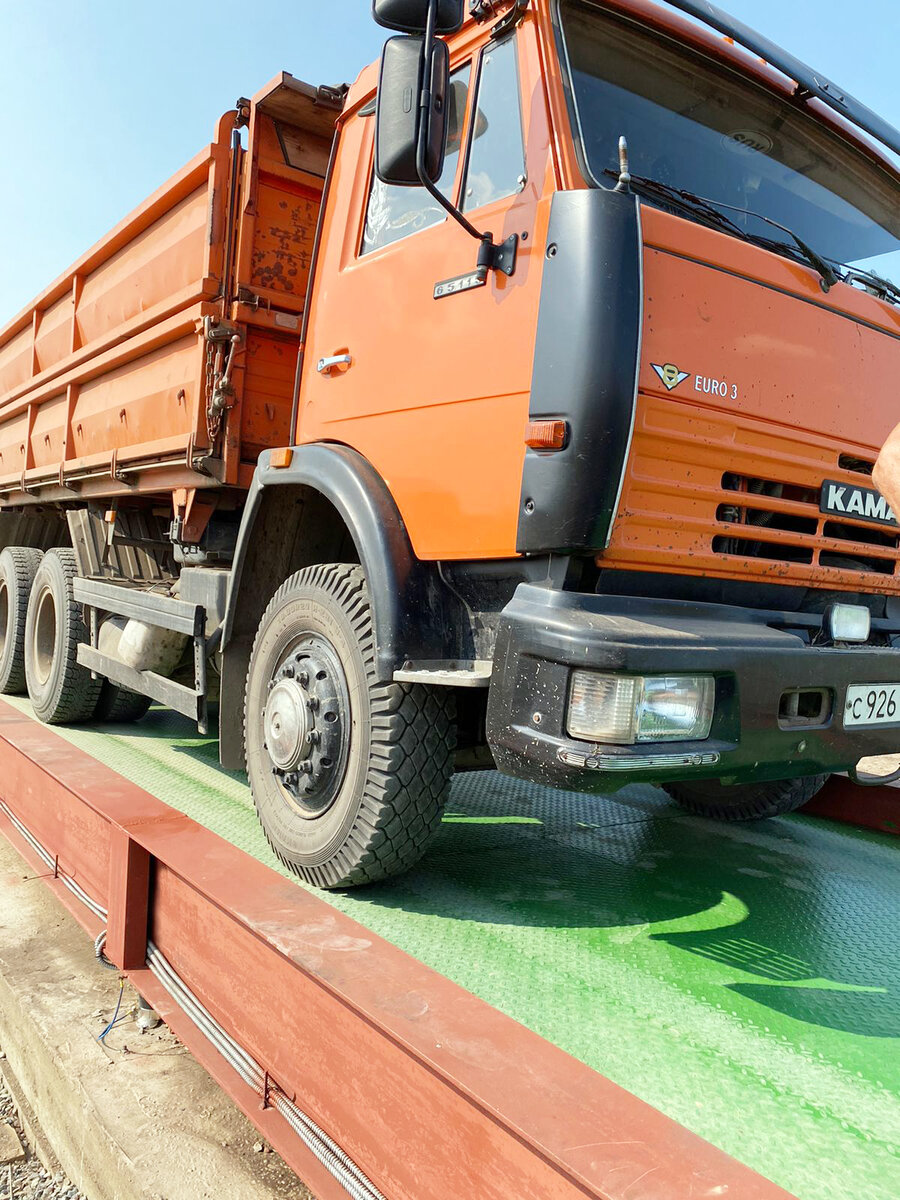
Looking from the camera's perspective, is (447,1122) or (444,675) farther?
(444,675)

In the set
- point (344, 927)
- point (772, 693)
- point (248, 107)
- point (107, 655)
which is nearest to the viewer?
point (344, 927)

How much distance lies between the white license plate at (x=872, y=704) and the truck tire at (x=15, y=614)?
197 inches

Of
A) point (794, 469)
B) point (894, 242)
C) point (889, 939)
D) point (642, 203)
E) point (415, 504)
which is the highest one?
point (894, 242)

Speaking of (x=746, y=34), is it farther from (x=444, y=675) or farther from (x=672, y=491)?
(x=444, y=675)

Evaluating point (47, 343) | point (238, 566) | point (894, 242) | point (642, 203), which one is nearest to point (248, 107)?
point (238, 566)

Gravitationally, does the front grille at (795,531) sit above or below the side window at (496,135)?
below

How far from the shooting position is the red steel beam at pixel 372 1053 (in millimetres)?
1266

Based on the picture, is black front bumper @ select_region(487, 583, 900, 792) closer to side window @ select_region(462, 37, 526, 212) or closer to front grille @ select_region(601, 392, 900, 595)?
front grille @ select_region(601, 392, 900, 595)

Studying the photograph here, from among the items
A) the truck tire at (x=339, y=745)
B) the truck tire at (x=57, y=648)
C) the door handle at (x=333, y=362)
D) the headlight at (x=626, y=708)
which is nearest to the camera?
the headlight at (x=626, y=708)

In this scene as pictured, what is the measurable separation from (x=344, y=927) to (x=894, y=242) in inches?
113

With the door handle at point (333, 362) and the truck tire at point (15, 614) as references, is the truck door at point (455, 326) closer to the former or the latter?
the door handle at point (333, 362)

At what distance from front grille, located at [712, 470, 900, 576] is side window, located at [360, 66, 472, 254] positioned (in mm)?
1209

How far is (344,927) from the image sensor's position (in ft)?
6.70

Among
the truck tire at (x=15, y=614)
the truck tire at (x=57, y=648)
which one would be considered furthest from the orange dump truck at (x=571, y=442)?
the truck tire at (x=15, y=614)
